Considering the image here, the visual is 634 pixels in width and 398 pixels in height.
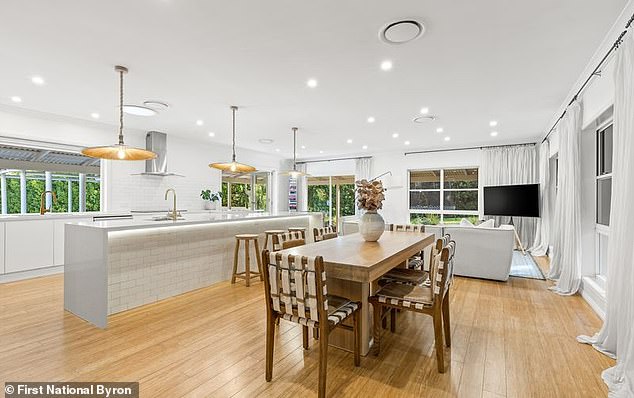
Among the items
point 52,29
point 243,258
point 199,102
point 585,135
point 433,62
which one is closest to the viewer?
point 52,29

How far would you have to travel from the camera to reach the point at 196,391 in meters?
1.96

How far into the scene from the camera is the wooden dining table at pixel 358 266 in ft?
6.63

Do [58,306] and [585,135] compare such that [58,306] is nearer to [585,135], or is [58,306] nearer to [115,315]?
[115,315]

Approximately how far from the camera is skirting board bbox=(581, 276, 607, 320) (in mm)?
3109

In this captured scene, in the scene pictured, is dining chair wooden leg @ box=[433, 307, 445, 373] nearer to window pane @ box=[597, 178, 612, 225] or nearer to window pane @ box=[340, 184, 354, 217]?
window pane @ box=[597, 178, 612, 225]

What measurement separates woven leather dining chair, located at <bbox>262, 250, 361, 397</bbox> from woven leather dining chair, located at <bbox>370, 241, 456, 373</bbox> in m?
0.32

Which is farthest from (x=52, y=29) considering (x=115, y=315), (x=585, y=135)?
(x=585, y=135)

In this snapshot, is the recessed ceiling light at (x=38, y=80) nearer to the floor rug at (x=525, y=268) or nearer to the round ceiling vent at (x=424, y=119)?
the round ceiling vent at (x=424, y=119)

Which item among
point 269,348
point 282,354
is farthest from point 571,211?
point 269,348

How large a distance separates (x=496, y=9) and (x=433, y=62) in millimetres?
903

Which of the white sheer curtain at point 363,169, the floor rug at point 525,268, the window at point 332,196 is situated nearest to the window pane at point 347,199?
the window at point 332,196

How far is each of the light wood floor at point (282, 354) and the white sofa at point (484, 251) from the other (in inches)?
36.7

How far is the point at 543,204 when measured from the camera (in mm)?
6605

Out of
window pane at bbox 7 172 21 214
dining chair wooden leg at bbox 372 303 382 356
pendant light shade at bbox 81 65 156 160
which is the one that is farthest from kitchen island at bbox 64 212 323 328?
window pane at bbox 7 172 21 214
